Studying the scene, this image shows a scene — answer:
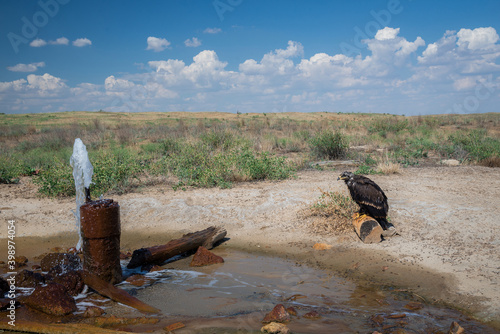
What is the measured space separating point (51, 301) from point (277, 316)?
226 cm

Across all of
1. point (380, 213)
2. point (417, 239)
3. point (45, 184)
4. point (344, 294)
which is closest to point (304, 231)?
point (380, 213)

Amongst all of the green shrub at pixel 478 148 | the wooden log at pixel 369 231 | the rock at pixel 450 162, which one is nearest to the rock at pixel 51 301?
the wooden log at pixel 369 231

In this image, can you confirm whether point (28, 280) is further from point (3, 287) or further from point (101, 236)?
point (101, 236)

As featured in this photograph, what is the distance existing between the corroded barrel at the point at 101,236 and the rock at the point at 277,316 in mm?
2006

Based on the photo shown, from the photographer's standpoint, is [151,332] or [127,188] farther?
[127,188]

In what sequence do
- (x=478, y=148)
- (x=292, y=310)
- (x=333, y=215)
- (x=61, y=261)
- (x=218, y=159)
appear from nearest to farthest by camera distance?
(x=292, y=310) < (x=61, y=261) < (x=333, y=215) < (x=218, y=159) < (x=478, y=148)

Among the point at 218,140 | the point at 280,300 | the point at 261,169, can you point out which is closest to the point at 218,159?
the point at 261,169

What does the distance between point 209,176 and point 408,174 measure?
508 cm

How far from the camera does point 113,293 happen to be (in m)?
4.13

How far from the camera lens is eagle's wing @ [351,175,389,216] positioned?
5938mm

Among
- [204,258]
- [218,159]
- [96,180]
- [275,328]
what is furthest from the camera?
[218,159]

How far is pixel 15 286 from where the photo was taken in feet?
14.7

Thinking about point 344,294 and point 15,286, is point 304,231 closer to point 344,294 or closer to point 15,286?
point 344,294

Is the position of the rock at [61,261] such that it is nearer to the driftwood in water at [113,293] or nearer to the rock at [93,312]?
the driftwood in water at [113,293]
